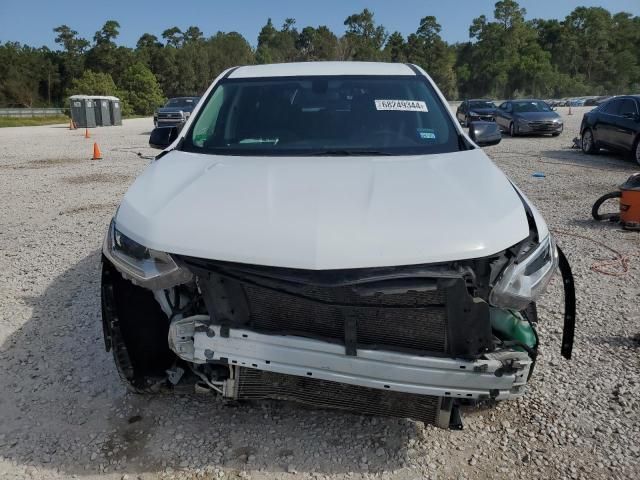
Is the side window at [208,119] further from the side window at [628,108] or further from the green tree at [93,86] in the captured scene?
the green tree at [93,86]

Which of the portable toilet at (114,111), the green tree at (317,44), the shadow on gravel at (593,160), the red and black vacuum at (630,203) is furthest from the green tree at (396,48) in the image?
the red and black vacuum at (630,203)

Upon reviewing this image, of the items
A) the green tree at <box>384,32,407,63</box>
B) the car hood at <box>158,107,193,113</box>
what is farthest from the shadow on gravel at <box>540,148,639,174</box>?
the green tree at <box>384,32,407,63</box>

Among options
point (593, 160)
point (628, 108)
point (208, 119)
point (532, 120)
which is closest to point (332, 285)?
point (208, 119)

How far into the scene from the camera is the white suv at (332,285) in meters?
2.08

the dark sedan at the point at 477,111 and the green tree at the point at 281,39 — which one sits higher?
the green tree at the point at 281,39

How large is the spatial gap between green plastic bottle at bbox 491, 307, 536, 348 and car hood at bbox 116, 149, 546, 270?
35 centimetres

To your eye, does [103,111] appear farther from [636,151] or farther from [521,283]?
[521,283]

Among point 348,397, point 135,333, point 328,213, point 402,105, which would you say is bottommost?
point 348,397

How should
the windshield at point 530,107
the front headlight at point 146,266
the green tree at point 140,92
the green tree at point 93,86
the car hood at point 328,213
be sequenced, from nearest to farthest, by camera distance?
the car hood at point 328,213 → the front headlight at point 146,266 → the windshield at point 530,107 → the green tree at point 93,86 → the green tree at point 140,92

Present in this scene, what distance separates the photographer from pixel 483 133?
392cm

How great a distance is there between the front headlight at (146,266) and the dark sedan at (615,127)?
1184cm

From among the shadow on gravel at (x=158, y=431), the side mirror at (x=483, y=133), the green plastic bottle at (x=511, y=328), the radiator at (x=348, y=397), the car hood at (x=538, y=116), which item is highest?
the side mirror at (x=483, y=133)

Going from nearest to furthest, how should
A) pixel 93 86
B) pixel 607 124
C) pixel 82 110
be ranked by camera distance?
pixel 607 124 → pixel 82 110 → pixel 93 86

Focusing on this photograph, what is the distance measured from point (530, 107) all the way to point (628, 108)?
302 inches
